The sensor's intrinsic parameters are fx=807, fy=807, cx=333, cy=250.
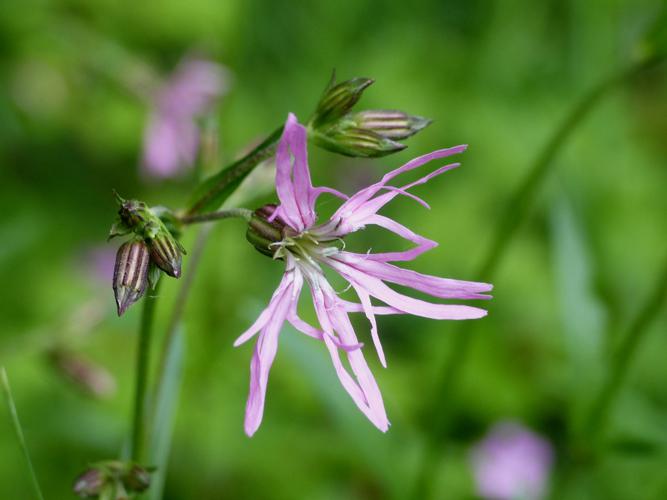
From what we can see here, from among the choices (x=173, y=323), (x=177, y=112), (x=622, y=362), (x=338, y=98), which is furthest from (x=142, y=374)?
(x=177, y=112)

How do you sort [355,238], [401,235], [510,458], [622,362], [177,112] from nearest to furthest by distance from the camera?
[401,235] < [622,362] < [177,112] < [510,458] < [355,238]

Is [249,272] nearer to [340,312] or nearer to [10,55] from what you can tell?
[10,55]

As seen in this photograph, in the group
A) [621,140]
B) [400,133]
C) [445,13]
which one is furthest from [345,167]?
[400,133]

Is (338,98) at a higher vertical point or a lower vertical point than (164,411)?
higher

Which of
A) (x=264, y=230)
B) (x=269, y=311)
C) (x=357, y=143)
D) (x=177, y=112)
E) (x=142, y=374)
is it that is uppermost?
(x=177, y=112)

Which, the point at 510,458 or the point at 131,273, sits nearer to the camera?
the point at 131,273

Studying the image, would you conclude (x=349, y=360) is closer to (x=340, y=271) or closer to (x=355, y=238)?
(x=340, y=271)
